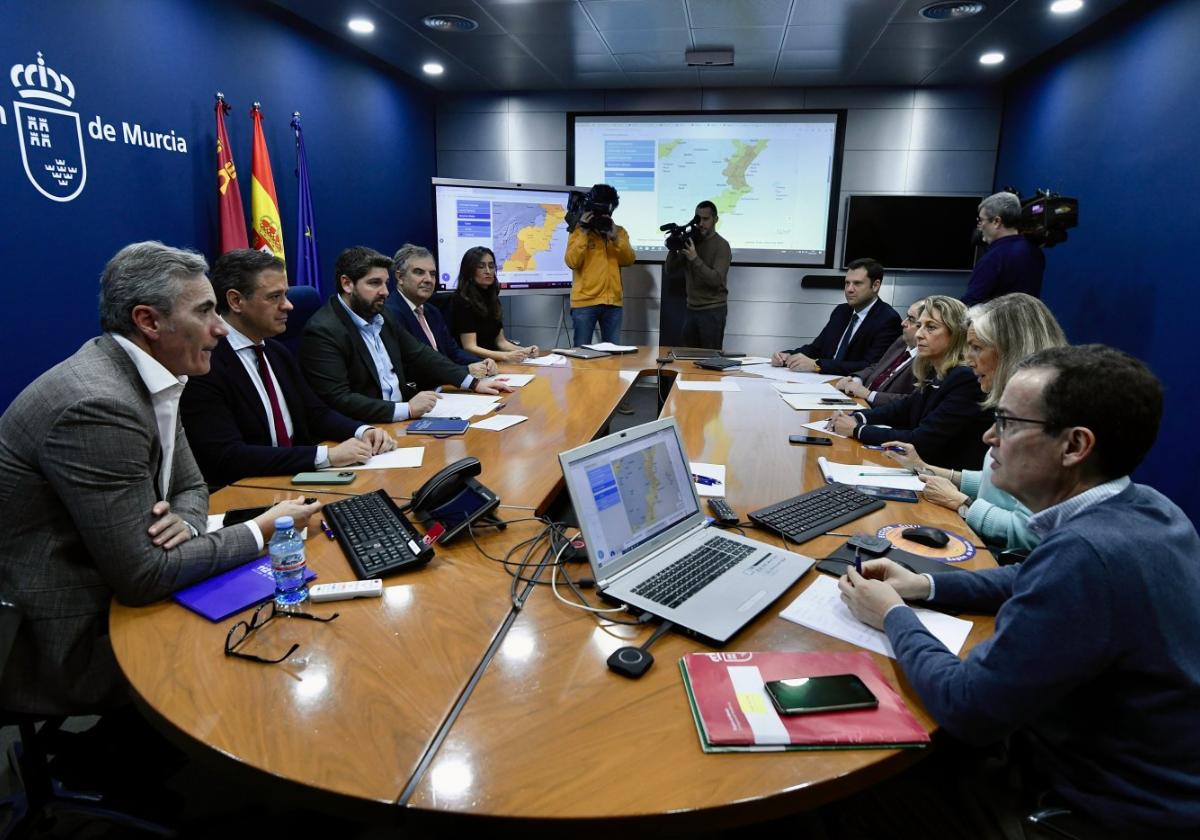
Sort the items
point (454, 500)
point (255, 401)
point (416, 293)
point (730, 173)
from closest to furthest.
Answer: point (454, 500)
point (255, 401)
point (416, 293)
point (730, 173)

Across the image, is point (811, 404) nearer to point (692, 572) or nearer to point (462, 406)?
point (462, 406)

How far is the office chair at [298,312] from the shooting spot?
291cm

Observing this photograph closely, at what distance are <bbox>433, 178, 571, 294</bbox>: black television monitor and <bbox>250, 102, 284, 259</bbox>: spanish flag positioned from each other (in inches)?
59.1

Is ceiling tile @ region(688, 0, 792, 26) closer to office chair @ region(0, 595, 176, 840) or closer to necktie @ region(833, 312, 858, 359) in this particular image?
necktie @ region(833, 312, 858, 359)

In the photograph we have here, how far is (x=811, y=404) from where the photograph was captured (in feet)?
→ 9.99

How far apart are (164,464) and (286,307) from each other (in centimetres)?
87

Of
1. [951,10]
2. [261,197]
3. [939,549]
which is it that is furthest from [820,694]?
[951,10]

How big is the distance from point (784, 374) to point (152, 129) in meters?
3.44

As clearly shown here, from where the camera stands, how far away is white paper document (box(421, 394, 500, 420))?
2721 mm

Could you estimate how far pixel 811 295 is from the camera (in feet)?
20.3

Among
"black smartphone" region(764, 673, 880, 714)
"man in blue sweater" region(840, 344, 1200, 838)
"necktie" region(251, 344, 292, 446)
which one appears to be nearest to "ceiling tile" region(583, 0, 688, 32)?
"necktie" region(251, 344, 292, 446)

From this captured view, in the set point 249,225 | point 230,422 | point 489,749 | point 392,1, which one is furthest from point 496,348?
point 489,749

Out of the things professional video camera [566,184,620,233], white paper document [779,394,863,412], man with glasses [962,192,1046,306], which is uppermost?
professional video camera [566,184,620,233]

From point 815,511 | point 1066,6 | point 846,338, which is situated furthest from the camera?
point 846,338
